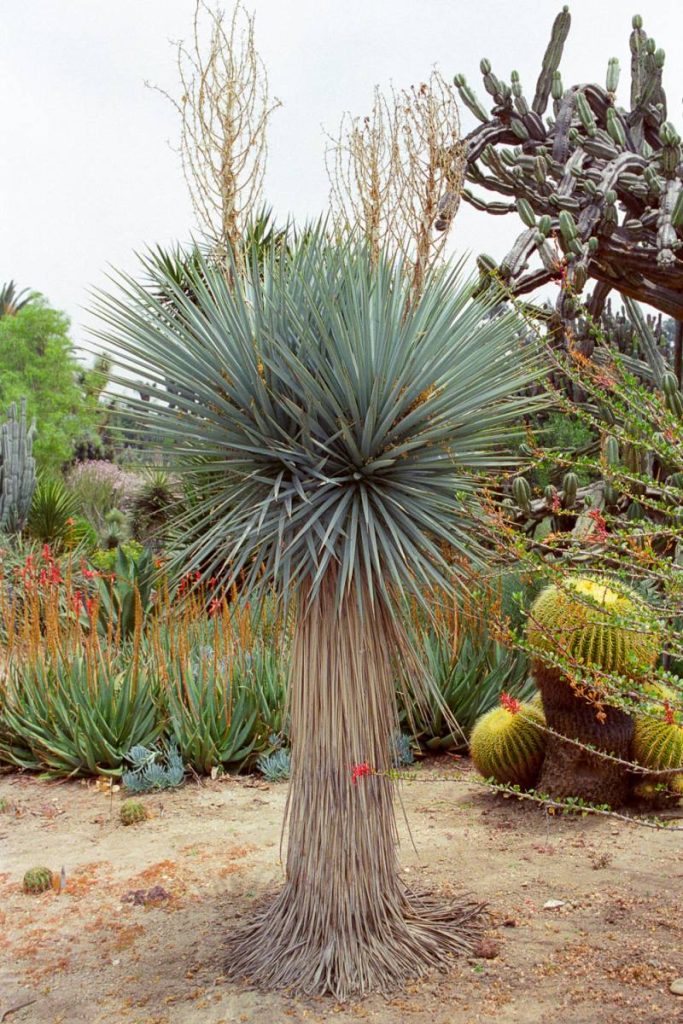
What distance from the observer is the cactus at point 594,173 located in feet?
27.9

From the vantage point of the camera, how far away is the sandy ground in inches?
132

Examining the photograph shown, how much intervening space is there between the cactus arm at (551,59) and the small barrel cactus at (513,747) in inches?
273

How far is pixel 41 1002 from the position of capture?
3.59 meters

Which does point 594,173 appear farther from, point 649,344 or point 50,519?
point 50,519

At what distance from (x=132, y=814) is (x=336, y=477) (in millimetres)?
3135

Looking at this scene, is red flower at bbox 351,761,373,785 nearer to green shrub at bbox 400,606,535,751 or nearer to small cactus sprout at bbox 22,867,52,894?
small cactus sprout at bbox 22,867,52,894

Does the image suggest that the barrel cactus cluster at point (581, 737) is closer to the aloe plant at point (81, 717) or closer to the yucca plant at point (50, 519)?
the aloe plant at point (81, 717)

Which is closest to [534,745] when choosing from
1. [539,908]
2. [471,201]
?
[539,908]

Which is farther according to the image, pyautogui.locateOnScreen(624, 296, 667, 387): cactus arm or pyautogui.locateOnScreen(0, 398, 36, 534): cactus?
pyautogui.locateOnScreen(0, 398, 36, 534): cactus

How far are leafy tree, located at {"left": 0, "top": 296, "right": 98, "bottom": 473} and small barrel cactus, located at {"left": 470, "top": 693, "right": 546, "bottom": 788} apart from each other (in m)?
30.0

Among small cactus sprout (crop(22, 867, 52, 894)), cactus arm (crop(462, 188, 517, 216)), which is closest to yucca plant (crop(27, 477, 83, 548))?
cactus arm (crop(462, 188, 517, 216))

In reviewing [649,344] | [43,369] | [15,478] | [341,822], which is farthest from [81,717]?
[43,369]

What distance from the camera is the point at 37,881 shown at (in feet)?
15.4

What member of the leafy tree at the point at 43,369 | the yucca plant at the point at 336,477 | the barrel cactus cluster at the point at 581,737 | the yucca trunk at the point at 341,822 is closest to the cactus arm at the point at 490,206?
the barrel cactus cluster at the point at 581,737
